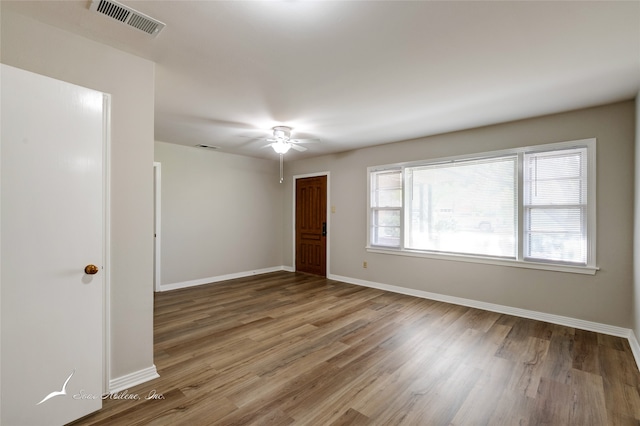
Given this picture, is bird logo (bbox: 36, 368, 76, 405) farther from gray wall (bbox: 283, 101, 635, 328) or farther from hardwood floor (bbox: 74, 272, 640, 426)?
gray wall (bbox: 283, 101, 635, 328)

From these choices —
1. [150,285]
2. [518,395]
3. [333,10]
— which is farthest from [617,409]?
[150,285]

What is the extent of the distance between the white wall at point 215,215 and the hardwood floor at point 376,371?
4.75 feet

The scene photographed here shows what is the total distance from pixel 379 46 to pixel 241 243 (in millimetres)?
4864

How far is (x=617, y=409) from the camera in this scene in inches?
75.8

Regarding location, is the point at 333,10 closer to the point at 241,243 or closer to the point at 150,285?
the point at 150,285

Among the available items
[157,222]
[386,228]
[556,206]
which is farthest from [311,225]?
[556,206]

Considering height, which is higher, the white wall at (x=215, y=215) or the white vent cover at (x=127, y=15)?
the white vent cover at (x=127, y=15)

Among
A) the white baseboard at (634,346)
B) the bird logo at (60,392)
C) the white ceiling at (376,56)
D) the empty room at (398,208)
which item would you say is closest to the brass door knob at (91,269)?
the empty room at (398,208)

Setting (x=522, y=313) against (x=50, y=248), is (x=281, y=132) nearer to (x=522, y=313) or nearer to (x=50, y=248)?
(x=50, y=248)

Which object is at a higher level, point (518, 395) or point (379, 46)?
point (379, 46)

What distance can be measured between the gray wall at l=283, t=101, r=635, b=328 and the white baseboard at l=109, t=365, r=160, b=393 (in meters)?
3.72

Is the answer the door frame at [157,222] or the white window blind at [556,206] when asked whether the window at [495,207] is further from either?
the door frame at [157,222]

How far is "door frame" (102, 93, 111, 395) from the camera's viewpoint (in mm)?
1979

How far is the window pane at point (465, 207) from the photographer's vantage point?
3.81m
